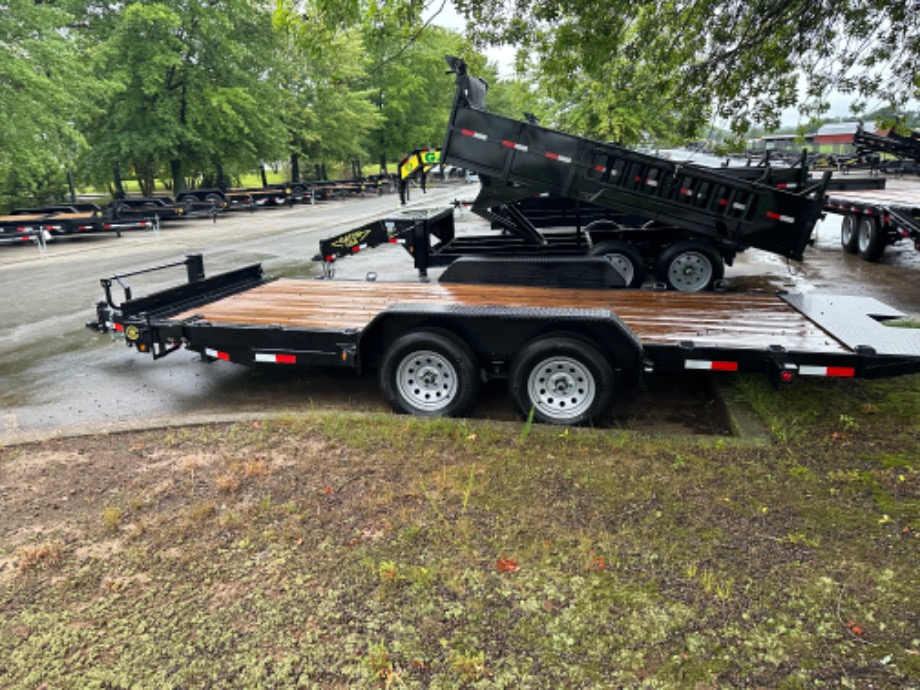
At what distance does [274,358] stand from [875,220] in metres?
11.8

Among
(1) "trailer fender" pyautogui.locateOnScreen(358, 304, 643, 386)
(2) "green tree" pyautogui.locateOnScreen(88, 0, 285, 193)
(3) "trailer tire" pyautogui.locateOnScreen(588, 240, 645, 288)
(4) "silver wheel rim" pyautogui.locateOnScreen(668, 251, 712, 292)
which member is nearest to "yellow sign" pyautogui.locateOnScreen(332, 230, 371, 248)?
(3) "trailer tire" pyautogui.locateOnScreen(588, 240, 645, 288)

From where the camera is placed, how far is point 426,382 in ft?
16.6

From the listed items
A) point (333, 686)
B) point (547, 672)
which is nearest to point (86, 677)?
point (333, 686)

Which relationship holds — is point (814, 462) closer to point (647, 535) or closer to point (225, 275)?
point (647, 535)

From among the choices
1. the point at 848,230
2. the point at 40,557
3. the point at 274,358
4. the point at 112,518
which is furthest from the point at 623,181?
the point at 848,230

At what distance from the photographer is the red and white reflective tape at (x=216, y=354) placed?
5.58 meters

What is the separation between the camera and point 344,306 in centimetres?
618

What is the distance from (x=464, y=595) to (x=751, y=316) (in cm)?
396

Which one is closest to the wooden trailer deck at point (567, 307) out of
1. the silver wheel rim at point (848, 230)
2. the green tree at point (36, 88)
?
the silver wheel rim at point (848, 230)

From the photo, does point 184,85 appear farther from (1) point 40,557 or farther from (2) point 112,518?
(1) point 40,557

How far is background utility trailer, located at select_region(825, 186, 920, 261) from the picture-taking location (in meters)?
10.2

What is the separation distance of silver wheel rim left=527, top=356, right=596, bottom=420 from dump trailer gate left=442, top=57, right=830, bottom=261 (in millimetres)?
4243

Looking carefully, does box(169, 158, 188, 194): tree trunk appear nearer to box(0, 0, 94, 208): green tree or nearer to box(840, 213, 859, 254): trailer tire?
box(0, 0, 94, 208): green tree

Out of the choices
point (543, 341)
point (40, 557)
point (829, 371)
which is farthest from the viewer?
point (543, 341)
